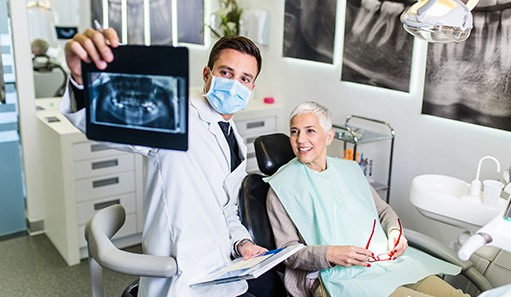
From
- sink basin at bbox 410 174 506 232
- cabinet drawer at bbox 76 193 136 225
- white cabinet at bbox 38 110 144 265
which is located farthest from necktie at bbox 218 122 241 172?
cabinet drawer at bbox 76 193 136 225

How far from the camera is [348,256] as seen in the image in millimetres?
1774

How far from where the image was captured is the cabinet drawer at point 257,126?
351 cm

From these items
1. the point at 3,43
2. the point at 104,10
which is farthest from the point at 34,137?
the point at 104,10

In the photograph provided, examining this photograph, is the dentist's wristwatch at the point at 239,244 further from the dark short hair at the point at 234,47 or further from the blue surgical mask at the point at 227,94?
the dark short hair at the point at 234,47

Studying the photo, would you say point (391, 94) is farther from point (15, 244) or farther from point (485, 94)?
point (15, 244)

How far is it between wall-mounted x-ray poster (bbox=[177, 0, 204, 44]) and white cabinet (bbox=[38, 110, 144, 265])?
1.21 m

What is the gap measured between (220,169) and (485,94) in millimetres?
1508

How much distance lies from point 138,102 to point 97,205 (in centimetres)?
232

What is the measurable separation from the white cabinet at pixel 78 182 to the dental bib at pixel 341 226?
4.51 feet

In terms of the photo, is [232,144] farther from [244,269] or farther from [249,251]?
[244,269]

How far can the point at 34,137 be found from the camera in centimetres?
331

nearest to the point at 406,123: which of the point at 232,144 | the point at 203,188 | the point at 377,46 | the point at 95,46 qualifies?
the point at 377,46

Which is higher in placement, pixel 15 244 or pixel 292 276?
pixel 292 276

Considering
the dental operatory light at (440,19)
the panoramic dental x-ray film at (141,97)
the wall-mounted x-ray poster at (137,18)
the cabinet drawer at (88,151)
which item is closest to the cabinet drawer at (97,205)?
the cabinet drawer at (88,151)
